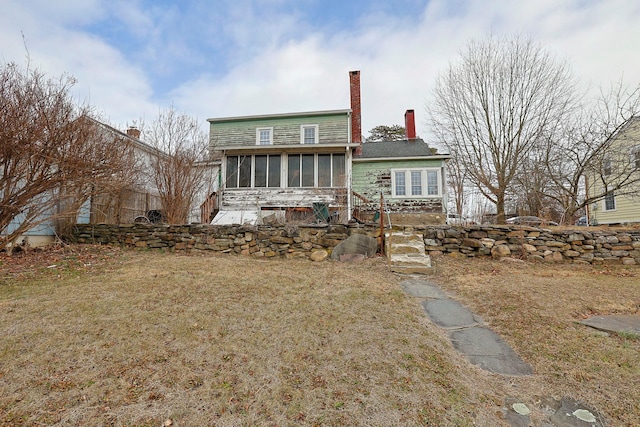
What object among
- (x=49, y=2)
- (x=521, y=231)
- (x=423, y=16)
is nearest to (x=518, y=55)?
(x=423, y=16)

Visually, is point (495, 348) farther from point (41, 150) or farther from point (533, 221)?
point (533, 221)

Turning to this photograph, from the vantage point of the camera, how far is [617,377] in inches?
81.4

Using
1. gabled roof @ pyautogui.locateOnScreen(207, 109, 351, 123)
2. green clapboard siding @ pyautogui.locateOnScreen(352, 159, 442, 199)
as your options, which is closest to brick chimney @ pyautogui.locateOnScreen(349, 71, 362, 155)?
gabled roof @ pyautogui.locateOnScreen(207, 109, 351, 123)

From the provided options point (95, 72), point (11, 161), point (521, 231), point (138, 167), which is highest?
point (95, 72)

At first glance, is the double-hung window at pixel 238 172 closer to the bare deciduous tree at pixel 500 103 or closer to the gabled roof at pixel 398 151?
the gabled roof at pixel 398 151

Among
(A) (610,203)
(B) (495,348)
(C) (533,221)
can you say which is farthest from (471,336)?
(A) (610,203)

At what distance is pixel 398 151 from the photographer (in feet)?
45.5

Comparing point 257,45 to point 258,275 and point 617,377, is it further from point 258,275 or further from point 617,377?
point 617,377

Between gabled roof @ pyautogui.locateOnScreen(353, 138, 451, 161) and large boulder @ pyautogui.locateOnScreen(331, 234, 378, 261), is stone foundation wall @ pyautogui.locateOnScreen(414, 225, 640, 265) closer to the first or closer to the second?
large boulder @ pyautogui.locateOnScreen(331, 234, 378, 261)

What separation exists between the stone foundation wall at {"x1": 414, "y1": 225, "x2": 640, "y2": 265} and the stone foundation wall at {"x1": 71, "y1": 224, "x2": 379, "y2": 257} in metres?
1.84

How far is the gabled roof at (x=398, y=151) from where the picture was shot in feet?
43.2

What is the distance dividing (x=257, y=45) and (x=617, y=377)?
40.0 feet

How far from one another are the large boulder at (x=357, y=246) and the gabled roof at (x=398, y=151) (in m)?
7.22

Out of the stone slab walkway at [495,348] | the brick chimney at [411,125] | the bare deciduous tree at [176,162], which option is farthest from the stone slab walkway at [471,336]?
the brick chimney at [411,125]
